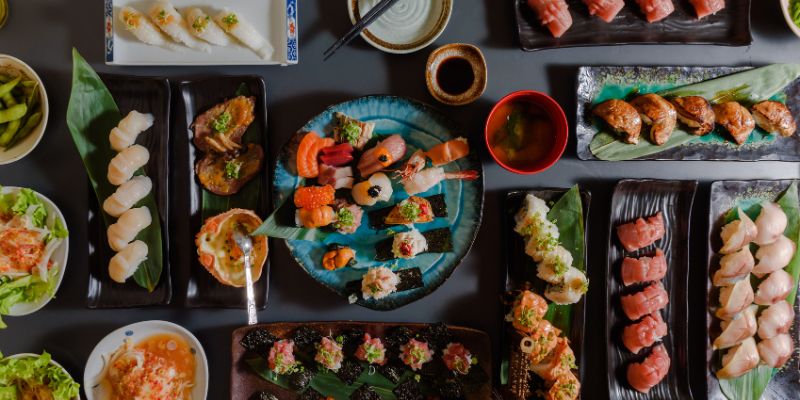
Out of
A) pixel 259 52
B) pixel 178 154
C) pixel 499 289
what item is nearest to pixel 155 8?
pixel 259 52

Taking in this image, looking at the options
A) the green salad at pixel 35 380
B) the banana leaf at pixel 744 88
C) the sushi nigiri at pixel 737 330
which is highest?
the banana leaf at pixel 744 88

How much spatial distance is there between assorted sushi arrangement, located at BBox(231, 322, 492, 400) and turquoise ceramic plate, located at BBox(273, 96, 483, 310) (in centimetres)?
29

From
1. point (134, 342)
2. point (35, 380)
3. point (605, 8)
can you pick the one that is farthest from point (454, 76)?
point (35, 380)

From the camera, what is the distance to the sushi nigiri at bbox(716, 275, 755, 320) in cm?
355

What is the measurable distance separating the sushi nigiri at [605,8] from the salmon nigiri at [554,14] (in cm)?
16

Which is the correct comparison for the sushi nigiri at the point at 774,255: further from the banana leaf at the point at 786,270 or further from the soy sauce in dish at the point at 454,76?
the soy sauce in dish at the point at 454,76

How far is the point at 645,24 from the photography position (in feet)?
11.7

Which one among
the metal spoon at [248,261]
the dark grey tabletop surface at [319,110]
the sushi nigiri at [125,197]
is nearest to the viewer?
the metal spoon at [248,261]

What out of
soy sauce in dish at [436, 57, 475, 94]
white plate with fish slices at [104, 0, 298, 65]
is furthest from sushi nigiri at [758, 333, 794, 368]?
white plate with fish slices at [104, 0, 298, 65]

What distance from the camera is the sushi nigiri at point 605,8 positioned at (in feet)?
11.4

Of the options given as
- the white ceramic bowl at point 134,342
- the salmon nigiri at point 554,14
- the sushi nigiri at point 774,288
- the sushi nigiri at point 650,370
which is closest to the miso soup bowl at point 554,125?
the salmon nigiri at point 554,14

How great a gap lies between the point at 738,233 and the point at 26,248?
15.7 feet

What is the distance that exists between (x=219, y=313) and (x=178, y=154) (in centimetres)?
116

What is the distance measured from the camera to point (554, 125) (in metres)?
3.43
